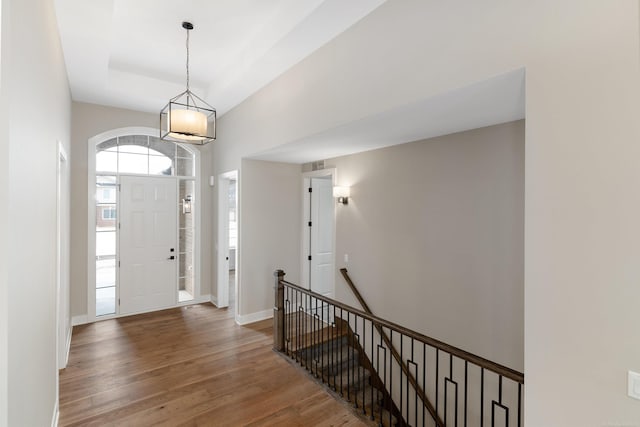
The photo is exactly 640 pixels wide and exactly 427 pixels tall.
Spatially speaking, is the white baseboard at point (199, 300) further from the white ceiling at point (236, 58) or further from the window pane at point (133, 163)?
the white ceiling at point (236, 58)

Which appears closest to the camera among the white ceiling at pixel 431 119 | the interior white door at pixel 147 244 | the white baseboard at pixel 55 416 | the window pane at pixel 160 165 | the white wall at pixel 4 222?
the white wall at pixel 4 222

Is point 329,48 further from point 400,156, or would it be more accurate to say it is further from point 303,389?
point 303,389

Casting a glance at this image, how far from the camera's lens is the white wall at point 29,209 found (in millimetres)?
1192

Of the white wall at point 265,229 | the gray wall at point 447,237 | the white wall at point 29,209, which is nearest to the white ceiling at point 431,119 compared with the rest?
the gray wall at point 447,237

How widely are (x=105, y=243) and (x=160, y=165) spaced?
1.47m

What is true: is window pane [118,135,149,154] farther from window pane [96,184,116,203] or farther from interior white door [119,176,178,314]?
window pane [96,184,116,203]

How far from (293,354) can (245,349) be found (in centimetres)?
61

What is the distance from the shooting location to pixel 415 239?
3.66m

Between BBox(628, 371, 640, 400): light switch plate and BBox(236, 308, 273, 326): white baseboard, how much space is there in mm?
4221

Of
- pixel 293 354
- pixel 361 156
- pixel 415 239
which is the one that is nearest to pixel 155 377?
pixel 293 354

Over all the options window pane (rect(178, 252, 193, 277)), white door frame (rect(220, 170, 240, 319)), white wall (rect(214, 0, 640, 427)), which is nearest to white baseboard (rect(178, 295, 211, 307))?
white door frame (rect(220, 170, 240, 319))

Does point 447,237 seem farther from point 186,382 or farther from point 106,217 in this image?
point 106,217

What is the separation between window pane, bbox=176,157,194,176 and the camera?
547 cm

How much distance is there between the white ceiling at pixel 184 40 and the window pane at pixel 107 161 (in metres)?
0.77
